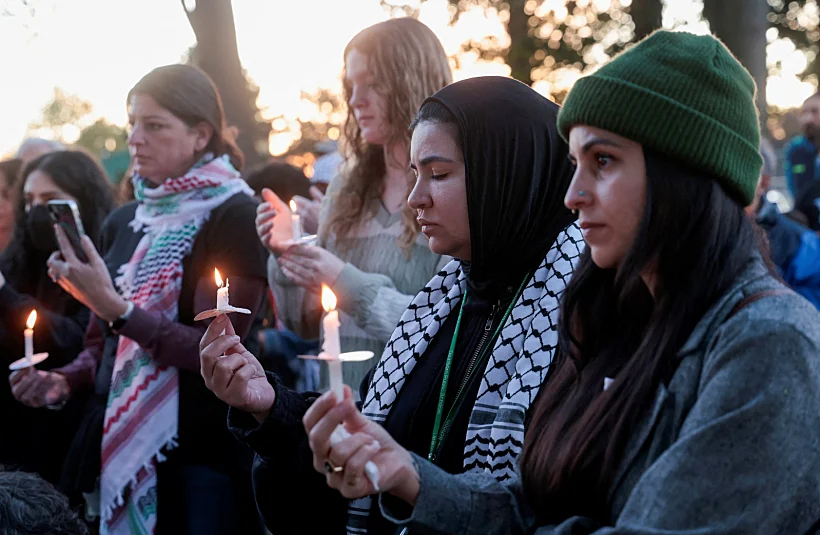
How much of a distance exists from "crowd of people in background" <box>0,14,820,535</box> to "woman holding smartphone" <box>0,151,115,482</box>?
2 cm

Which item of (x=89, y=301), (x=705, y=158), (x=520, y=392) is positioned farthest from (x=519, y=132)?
(x=89, y=301)

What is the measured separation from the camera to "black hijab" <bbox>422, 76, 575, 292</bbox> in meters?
Result: 2.41

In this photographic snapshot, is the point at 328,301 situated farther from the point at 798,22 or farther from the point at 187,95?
the point at 798,22

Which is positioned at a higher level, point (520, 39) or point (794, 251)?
point (794, 251)

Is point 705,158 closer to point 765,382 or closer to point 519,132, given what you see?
point 765,382

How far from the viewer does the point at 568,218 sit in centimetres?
249

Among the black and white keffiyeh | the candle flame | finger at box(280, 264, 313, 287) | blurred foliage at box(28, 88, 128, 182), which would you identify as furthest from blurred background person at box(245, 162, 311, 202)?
blurred foliage at box(28, 88, 128, 182)

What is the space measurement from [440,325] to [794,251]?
4570 millimetres

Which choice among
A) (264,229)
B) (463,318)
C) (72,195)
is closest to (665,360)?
(463,318)

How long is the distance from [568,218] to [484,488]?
91 centimetres

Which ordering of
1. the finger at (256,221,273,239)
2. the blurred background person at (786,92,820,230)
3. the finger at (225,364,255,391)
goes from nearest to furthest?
1. the finger at (225,364,255,391)
2. the finger at (256,221,273,239)
3. the blurred background person at (786,92,820,230)

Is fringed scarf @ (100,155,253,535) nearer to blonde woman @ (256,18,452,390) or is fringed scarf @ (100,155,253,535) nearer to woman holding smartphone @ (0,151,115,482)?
blonde woman @ (256,18,452,390)

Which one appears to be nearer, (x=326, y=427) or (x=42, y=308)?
(x=326, y=427)

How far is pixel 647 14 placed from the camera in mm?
10898
